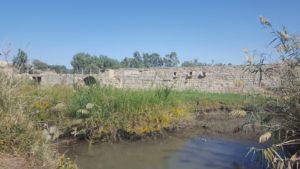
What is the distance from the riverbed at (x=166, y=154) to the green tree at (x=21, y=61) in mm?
1920

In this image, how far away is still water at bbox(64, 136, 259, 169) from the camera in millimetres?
6961

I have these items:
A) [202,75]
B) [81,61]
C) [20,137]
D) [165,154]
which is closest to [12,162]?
[20,137]

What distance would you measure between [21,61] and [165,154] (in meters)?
3.66

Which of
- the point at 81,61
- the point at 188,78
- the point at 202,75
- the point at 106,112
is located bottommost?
the point at 106,112

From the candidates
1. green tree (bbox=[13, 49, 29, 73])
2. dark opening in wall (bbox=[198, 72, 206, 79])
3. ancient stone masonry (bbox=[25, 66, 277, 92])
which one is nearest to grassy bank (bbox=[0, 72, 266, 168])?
green tree (bbox=[13, 49, 29, 73])

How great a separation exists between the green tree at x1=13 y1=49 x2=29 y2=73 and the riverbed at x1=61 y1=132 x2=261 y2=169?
1920 mm

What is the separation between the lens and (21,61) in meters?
6.89

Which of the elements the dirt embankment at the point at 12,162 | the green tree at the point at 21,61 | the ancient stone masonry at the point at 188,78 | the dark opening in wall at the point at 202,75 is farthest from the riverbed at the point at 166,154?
the dark opening in wall at the point at 202,75

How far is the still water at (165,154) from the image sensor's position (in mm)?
6961

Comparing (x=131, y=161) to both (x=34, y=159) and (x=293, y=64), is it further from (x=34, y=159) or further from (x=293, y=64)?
(x=293, y=64)

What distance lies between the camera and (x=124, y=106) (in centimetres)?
861

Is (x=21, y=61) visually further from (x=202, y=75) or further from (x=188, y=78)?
(x=188, y=78)

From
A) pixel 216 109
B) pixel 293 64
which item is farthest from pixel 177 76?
pixel 293 64

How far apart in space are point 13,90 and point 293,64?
4444 millimetres
